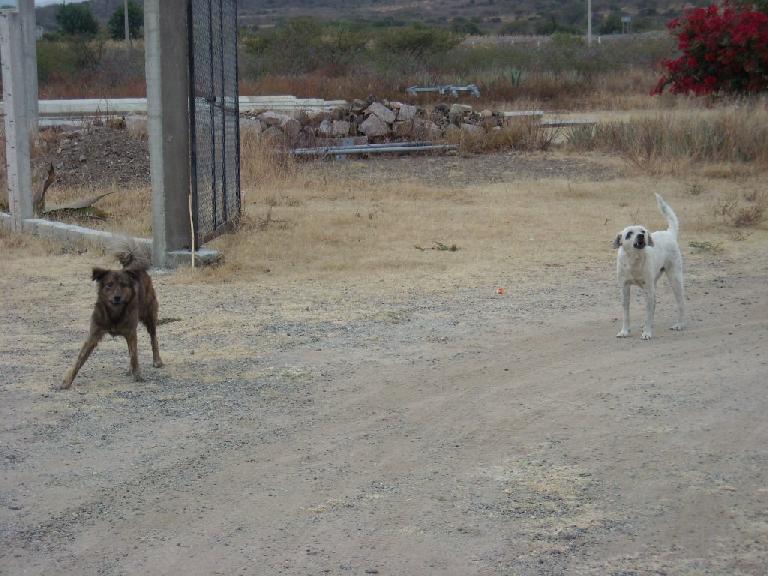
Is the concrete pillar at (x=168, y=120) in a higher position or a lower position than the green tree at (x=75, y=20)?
lower

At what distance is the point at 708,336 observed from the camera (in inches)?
326

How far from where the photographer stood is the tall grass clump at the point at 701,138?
61.5 ft

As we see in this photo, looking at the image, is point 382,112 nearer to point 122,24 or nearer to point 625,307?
point 625,307


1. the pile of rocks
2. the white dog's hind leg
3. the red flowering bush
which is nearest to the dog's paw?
the white dog's hind leg

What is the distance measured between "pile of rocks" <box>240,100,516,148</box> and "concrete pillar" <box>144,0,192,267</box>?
10.9m

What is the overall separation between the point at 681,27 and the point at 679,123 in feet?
17.9

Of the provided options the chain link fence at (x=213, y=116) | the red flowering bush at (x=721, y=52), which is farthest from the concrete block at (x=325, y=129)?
the chain link fence at (x=213, y=116)

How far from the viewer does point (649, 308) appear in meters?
8.22

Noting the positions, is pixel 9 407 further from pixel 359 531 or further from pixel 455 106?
pixel 455 106

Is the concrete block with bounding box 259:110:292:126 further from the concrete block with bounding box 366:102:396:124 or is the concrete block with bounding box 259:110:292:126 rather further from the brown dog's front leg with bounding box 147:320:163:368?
the brown dog's front leg with bounding box 147:320:163:368

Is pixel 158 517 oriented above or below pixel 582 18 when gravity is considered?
below

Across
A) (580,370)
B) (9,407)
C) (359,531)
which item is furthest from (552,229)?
(359,531)

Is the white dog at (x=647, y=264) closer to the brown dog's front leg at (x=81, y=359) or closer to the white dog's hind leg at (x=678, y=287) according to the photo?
the white dog's hind leg at (x=678, y=287)

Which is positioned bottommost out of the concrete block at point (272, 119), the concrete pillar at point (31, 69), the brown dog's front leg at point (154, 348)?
the brown dog's front leg at point (154, 348)
